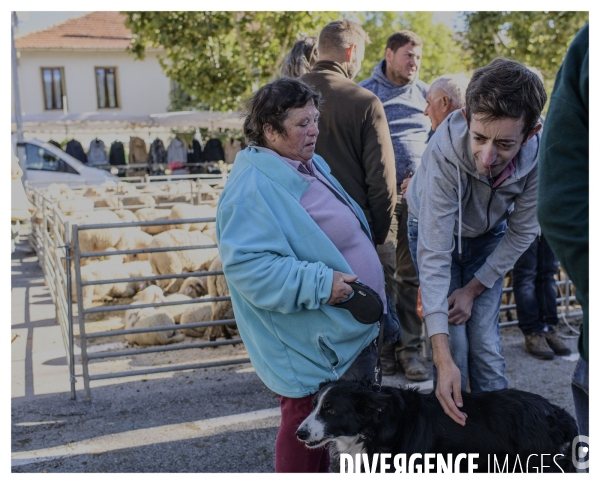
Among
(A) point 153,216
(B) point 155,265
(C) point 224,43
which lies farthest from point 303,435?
(C) point 224,43

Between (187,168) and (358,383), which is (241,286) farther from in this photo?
(187,168)

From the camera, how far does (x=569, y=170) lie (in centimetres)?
150

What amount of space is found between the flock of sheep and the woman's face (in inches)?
90.6

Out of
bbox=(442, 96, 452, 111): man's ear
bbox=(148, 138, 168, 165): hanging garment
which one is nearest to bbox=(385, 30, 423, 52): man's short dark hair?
bbox=(442, 96, 452, 111): man's ear

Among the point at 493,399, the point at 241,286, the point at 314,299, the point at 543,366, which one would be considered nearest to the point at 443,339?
the point at 493,399

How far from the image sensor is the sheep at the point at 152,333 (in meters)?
6.19

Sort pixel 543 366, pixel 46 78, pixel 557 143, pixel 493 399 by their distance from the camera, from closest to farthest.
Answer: pixel 557 143 < pixel 493 399 < pixel 543 366 < pixel 46 78

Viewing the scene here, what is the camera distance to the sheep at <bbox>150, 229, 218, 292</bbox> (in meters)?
8.23

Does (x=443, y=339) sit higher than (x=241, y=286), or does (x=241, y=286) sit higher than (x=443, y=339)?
(x=241, y=286)

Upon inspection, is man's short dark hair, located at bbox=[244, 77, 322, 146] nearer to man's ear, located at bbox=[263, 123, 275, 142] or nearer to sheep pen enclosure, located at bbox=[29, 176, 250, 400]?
man's ear, located at bbox=[263, 123, 275, 142]

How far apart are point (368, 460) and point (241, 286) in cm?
85

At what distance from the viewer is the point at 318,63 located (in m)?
4.25

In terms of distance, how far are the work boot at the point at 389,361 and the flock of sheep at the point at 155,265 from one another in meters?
1.49

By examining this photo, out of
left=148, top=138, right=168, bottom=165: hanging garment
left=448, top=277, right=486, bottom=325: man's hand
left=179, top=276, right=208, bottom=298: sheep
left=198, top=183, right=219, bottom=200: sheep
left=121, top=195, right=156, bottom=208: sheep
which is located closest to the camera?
left=448, top=277, right=486, bottom=325: man's hand
